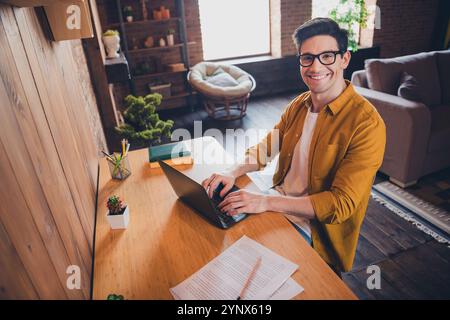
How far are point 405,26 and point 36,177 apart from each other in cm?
721

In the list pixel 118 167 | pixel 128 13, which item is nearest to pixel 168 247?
pixel 118 167

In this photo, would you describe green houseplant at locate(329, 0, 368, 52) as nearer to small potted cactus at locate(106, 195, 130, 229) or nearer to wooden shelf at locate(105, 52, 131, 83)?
wooden shelf at locate(105, 52, 131, 83)

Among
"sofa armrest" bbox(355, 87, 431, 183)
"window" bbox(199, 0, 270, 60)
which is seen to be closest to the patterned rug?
"sofa armrest" bbox(355, 87, 431, 183)

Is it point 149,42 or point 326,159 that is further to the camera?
point 149,42

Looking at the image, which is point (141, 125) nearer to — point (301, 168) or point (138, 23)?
point (301, 168)

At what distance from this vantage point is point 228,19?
571cm

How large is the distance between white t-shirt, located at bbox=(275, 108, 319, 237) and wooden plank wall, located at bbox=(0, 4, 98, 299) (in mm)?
951

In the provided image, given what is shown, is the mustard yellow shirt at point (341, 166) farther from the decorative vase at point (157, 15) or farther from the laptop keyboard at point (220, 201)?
the decorative vase at point (157, 15)

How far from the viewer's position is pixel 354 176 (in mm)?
1298

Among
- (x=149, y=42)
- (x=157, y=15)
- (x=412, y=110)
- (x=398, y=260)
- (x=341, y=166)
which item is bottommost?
(x=398, y=260)
